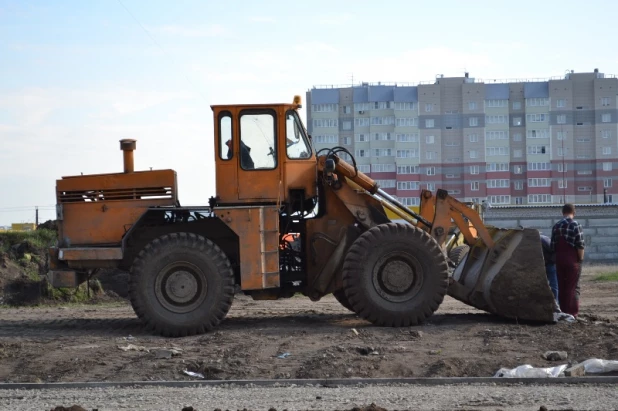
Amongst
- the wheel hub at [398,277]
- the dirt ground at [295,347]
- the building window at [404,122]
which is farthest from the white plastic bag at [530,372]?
the building window at [404,122]

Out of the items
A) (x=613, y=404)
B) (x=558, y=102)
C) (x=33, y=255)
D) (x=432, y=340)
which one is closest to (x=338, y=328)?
A: (x=432, y=340)

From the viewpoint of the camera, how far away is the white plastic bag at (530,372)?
9147 mm

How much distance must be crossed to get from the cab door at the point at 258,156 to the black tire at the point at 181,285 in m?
1.07

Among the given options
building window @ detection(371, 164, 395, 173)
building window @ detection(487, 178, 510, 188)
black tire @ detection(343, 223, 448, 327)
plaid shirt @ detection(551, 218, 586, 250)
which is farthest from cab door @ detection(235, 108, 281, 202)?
building window @ detection(371, 164, 395, 173)

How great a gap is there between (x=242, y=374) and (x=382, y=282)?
366 centimetres

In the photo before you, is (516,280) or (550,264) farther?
(550,264)

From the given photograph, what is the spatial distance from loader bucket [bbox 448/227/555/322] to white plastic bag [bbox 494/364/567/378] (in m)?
3.25

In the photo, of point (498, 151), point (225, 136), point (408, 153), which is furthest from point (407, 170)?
point (225, 136)

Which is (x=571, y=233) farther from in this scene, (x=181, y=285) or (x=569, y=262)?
(x=181, y=285)

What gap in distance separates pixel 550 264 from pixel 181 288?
5.84m

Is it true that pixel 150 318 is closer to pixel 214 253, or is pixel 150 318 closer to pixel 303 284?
pixel 214 253

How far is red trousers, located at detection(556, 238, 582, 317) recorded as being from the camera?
1314 centimetres

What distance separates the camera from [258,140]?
42.8ft

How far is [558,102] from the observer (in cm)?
7619
